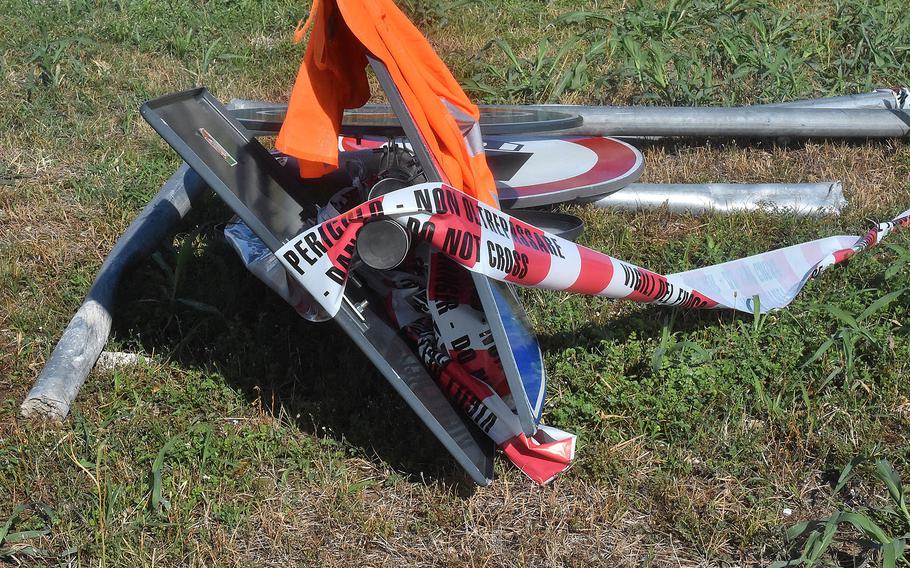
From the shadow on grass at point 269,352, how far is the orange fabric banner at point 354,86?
88 centimetres

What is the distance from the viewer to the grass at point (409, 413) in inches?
126

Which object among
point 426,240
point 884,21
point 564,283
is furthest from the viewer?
point 884,21

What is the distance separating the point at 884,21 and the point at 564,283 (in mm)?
4387

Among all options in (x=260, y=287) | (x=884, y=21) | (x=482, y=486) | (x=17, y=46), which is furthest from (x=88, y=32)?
(x=884, y=21)

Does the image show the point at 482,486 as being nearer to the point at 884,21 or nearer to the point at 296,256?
the point at 296,256

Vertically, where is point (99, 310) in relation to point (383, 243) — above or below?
below

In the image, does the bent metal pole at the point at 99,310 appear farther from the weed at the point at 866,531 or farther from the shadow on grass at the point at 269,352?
the weed at the point at 866,531

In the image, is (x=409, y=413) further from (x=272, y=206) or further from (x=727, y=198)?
(x=727, y=198)

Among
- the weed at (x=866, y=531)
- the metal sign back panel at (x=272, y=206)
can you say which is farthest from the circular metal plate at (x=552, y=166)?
the weed at (x=866, y=531)

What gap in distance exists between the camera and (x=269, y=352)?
397 centimetres

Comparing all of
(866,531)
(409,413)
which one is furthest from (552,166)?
(866,531)

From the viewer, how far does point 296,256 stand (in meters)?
3.04

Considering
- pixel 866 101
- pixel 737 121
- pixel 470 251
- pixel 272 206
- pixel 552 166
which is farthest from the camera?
pixel 866 101

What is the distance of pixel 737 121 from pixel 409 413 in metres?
2.75
